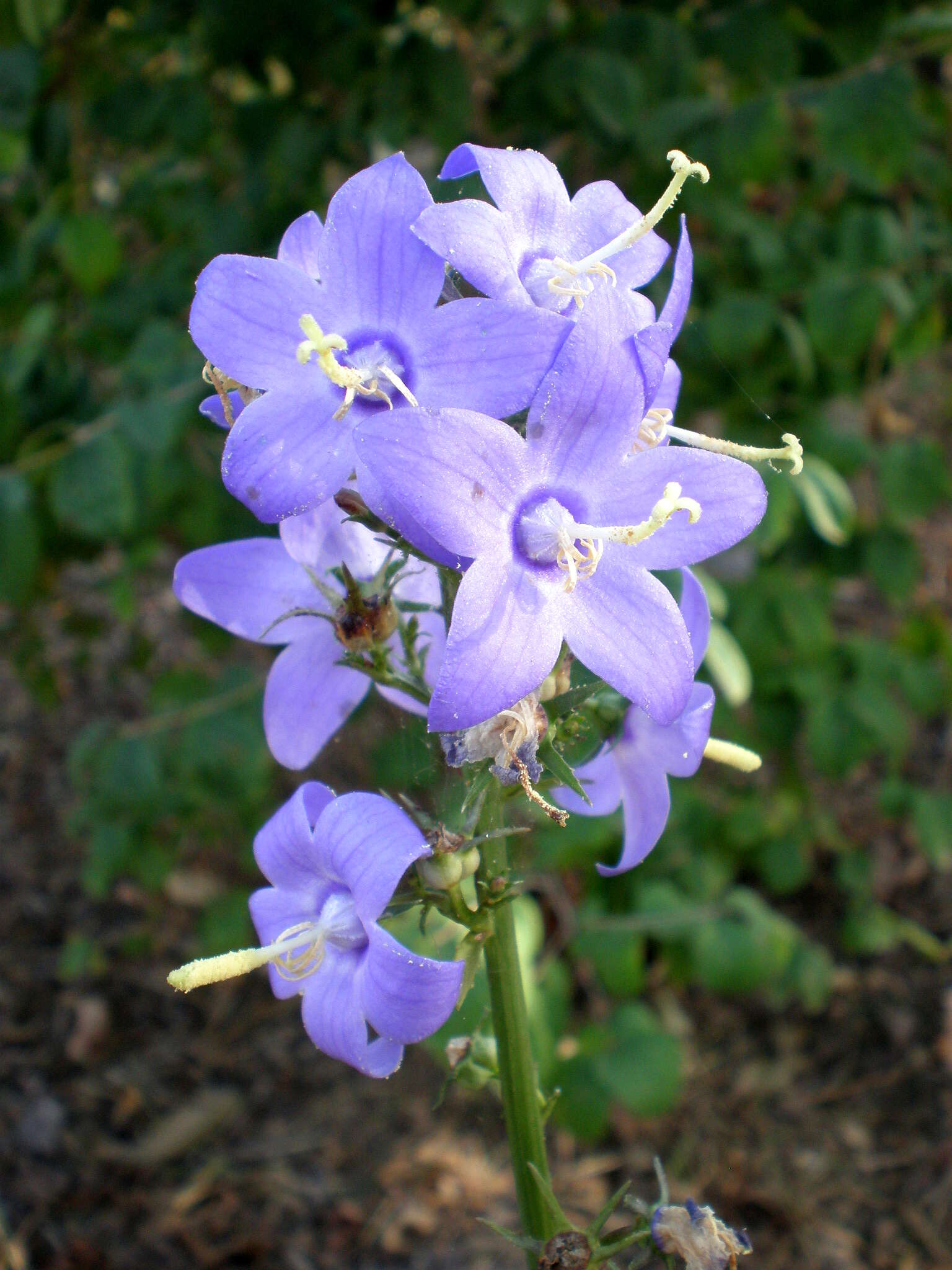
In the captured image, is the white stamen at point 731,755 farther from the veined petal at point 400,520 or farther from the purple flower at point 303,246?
the purple flower at point 303,246

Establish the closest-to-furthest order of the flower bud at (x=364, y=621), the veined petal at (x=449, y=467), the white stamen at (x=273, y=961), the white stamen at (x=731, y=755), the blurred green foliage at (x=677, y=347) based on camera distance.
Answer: the veined petal at (x=449, y=467) → the white stamen at (x=273, y=961) → the flower bud at (x=364, y=621) → the white stamen at (x=731, y=755) → the blurred green foliage at (x=677, y=347)

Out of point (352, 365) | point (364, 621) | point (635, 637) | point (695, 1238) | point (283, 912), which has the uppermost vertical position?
point (352, 365)

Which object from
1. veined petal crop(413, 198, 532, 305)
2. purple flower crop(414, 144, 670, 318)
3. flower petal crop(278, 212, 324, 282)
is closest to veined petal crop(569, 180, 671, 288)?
purple flower crop(414, 144, 670, 318)

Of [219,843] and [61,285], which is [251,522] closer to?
[61,285]

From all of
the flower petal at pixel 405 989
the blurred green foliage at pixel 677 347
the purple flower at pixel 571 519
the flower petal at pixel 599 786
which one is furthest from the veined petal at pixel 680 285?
the blurred green foliage at pixel 677 347

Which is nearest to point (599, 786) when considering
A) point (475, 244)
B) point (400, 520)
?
point (400, 520)

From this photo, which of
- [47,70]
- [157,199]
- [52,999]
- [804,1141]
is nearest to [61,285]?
[157,199]

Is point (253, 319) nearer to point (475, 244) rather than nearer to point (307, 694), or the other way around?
point (475, 244)
